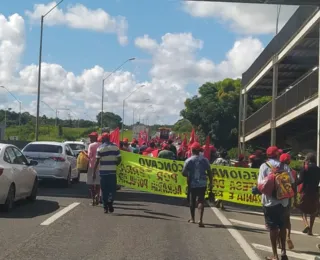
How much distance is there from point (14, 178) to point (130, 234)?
3635 millimetres

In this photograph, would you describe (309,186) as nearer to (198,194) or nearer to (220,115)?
(198,194)

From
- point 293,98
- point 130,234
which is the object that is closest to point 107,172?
point 130,234

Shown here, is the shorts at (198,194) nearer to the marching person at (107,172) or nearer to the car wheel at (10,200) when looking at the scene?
the marching person at (107,172)

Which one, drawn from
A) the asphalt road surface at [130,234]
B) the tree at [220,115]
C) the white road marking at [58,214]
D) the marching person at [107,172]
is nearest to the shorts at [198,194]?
the asphalt road surface at [130,234]

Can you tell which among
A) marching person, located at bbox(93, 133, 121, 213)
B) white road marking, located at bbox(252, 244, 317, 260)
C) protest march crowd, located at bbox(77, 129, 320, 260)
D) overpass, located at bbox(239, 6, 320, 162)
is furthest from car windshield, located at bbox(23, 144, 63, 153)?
white road marking, located at bbox(252, 244, 317, 260)

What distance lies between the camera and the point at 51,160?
740 inches

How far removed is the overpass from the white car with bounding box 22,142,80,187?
819 centimetres

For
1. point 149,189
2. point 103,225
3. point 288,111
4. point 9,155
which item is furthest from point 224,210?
point 288,111

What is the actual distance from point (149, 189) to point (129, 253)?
22.6 ft

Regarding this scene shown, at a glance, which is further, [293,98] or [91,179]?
[293,98]

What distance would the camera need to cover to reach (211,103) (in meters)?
63.2

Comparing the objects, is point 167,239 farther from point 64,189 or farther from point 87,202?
point 64,189

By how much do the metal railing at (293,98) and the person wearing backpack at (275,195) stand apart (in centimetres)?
1309

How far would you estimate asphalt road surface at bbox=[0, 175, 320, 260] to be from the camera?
28.3 feet
